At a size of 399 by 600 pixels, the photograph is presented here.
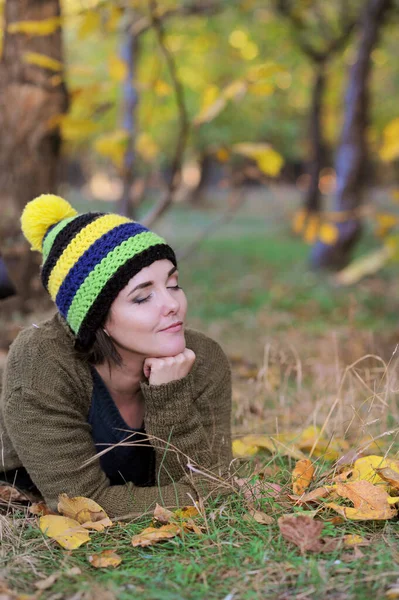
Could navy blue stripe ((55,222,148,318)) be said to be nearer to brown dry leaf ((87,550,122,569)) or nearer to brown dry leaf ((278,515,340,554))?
brown dry leaf ((87,550,122,569))

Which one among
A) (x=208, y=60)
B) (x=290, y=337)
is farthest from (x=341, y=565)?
(x=208, y=60)

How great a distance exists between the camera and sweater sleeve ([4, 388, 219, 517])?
2.16 m

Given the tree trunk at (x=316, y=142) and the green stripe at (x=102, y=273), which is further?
the tree trunk at (x=316, y=142)

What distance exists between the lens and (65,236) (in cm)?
227

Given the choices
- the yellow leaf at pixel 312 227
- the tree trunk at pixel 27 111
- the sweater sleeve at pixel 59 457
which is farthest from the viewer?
the yellow leaf at pixel 312 227

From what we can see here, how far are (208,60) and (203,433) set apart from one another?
35.0ft

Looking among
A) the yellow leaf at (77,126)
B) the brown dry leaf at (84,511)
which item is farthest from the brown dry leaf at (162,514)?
the yellow leaf at (77,126)

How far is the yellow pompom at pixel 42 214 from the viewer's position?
2377 millimetres

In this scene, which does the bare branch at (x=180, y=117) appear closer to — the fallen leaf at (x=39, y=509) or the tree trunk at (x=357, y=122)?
the fallen leaf at (x=39, y=509)

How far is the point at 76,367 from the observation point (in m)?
2.28

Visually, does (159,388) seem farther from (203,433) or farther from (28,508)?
(28,508)

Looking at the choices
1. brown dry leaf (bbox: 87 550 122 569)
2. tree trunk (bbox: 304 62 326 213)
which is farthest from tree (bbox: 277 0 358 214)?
brown dry leaf (bbox: 87 550 122 569)

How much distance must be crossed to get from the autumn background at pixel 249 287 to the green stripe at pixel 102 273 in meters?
0.69

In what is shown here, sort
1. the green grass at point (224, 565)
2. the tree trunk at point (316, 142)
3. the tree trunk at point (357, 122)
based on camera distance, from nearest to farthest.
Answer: the green grass at point (224, 565)
the tree trunk at point (357, 122)
the tree trunk at point (316, 142)
